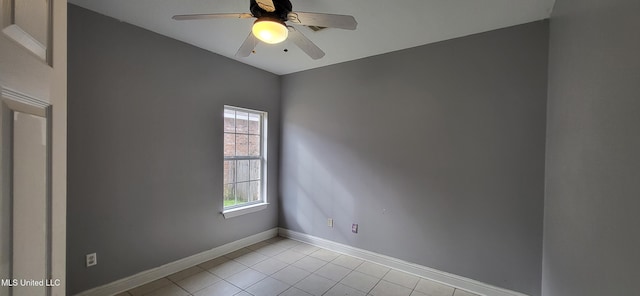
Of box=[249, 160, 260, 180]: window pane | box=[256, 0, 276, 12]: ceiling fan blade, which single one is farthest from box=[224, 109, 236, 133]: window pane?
box=[256, 0, 276, 12]: ceiling fan blade

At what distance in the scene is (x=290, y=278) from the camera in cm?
261

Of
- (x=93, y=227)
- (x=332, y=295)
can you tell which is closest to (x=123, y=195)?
(x=93, y=227)

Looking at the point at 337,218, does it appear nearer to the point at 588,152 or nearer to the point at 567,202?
the point at 567,202

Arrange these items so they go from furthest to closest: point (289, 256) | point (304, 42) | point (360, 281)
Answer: point (289, 256), point (360, 281), point (304, 42)

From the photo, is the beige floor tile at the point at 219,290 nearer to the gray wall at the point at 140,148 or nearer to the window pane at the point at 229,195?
the gray wall at the point at 140,148

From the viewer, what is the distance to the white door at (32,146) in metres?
0.53

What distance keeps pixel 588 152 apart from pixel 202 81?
3305 mm

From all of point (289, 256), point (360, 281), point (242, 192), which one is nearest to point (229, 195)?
point (242, 192)

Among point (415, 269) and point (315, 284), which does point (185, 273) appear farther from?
point (415, 269)

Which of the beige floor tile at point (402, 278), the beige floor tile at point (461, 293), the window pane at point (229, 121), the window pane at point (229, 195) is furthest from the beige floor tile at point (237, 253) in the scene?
the beige floor tile at point (461, 293)

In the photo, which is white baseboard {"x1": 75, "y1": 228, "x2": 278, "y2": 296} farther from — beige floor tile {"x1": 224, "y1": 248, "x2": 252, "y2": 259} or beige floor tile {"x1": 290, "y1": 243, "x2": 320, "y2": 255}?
beige floor tile {"x1": 290, "y1": 243, "x2": 320, "y2": 255}

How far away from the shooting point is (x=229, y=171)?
3299mm

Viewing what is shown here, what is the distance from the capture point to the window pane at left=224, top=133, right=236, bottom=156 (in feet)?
10.7

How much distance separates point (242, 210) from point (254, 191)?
1.30 ft
